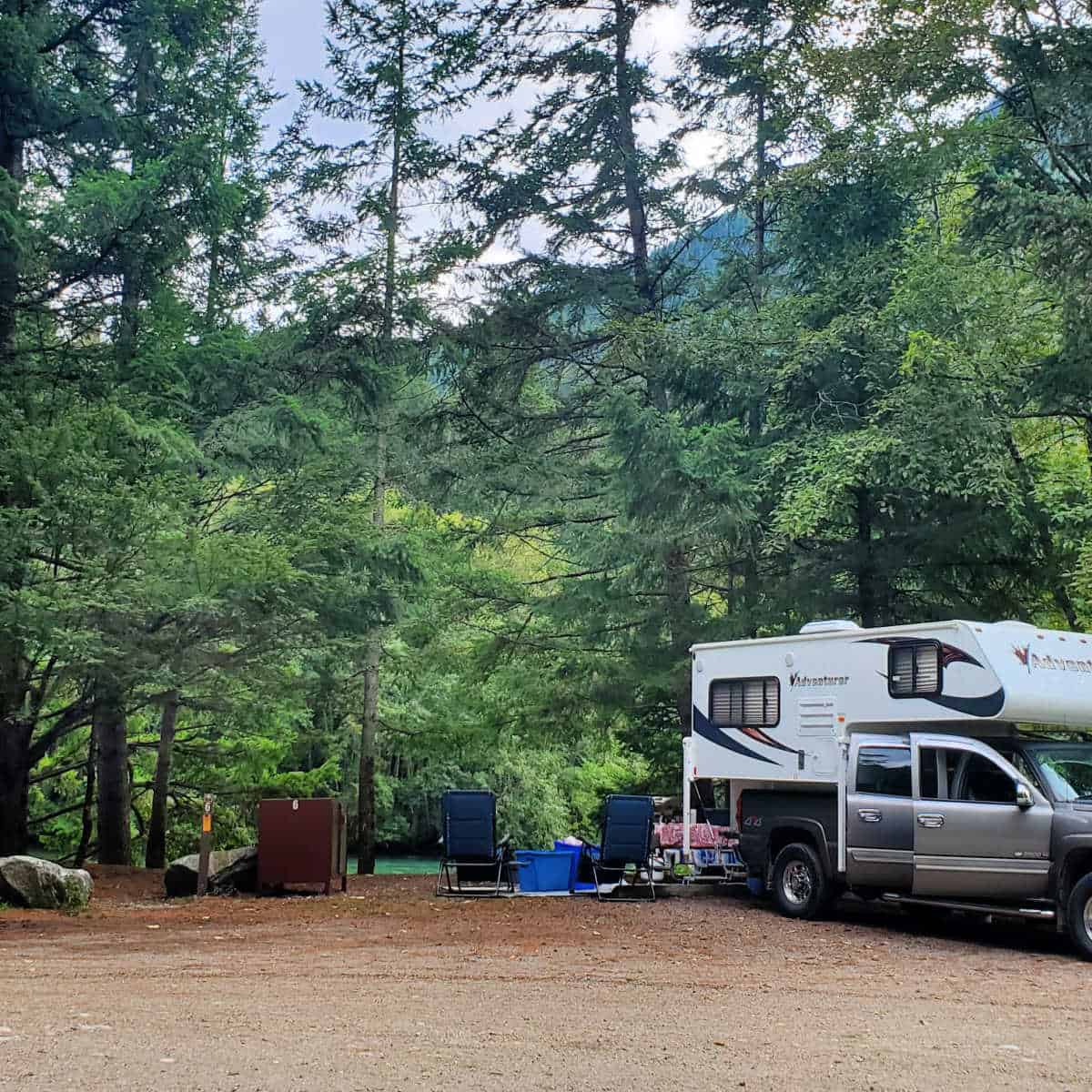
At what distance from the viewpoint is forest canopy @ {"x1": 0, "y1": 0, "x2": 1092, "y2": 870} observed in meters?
13.9

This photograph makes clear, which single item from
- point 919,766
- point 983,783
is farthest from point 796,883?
point 983,783

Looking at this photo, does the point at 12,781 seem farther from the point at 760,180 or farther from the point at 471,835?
the point at 760,180

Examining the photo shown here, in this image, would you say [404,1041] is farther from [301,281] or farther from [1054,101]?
[301,281]

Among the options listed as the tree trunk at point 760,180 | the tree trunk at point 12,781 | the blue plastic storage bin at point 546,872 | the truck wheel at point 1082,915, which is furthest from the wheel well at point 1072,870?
the tree trunk at point 12,781

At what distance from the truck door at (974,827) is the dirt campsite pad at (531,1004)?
0.56 meters

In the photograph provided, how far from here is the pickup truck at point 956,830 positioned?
1053cm

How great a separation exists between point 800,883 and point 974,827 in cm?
233

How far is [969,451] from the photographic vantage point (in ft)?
48.6

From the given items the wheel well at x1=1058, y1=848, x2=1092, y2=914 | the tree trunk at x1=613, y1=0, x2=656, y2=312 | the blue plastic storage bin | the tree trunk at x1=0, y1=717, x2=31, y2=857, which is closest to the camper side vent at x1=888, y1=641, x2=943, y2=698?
the wheel well at x1=1058, y1=848, x2=1092, y2=914

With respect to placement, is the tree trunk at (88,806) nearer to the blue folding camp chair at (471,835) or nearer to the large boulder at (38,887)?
the large boulder at (38,887)

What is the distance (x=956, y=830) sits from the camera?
11.1 meters

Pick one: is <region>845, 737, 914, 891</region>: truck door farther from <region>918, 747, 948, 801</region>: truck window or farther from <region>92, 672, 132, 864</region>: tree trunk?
<region>92, 672, 132, 864</region>: tree trunk

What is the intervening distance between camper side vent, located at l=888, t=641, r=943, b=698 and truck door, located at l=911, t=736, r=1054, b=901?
592 mm

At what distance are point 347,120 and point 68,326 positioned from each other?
363 inches
